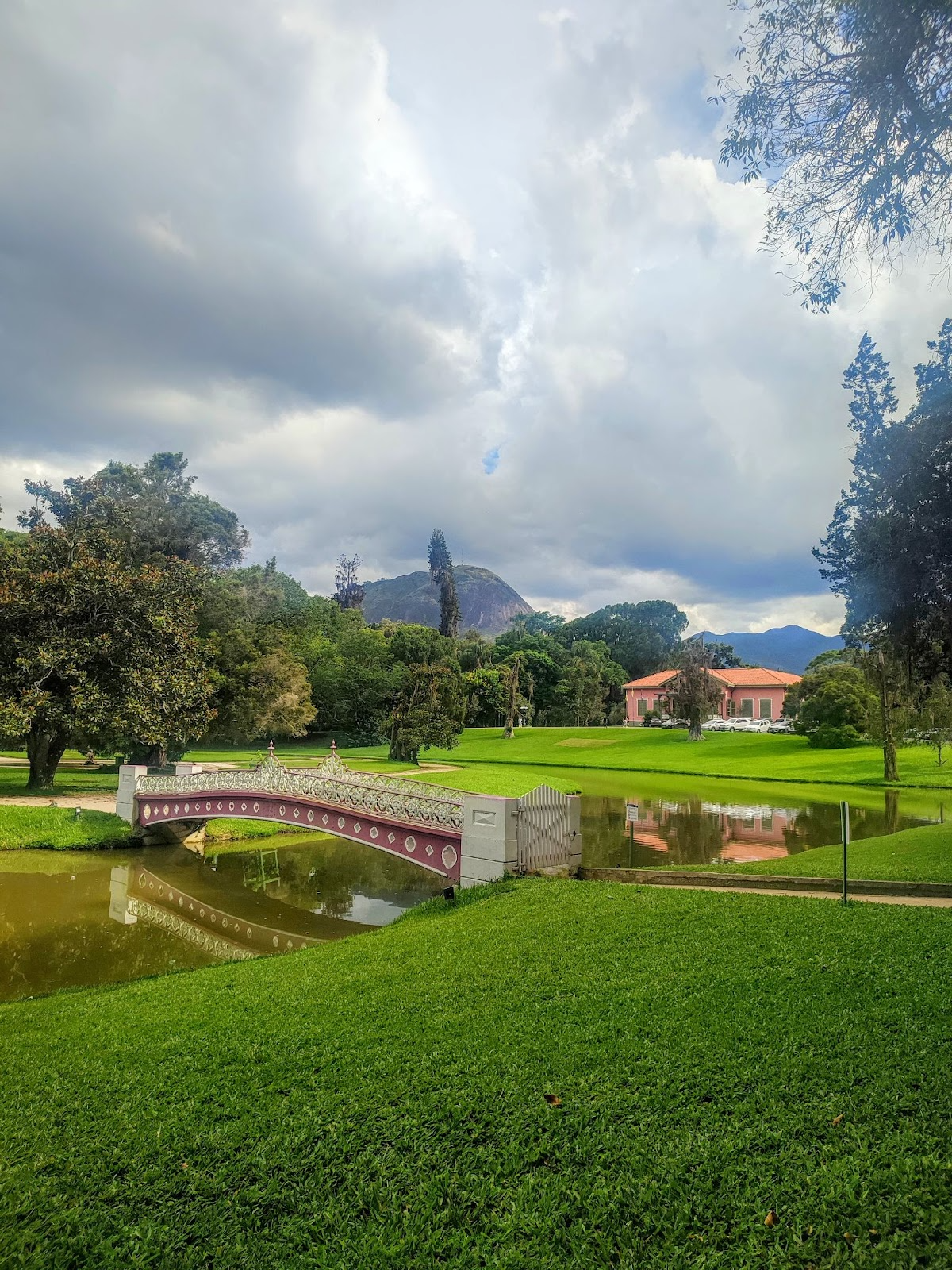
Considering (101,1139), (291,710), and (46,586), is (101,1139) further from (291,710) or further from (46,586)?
(291,710)

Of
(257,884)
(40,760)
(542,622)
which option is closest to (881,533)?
(257,884)

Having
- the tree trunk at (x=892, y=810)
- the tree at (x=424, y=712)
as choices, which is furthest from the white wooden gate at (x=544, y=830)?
the tree at (x=424, y=712)

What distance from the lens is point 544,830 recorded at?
13.4m

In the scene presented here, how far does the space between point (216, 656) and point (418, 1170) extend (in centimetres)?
3788

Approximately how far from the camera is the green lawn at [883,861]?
504 inches

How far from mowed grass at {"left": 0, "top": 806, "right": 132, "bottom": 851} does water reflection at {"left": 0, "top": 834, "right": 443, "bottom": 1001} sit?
72 cm

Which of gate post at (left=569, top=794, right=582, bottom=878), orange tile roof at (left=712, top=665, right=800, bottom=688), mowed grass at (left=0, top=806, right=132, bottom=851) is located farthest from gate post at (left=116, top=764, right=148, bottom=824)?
orange tile roof at (left=712, top=665, right=800, bottom=688)

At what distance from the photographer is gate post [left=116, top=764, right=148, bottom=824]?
83.3 ft

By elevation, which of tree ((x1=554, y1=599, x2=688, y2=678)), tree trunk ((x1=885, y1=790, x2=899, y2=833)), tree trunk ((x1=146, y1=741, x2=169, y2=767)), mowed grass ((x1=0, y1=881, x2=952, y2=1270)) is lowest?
tree trunk ((x1=885, y1=790, x2=899, y2=833))

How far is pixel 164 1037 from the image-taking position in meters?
7.27

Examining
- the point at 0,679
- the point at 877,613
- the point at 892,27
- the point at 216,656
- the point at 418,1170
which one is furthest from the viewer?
the point at 216,656

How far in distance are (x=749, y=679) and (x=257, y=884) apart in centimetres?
7566

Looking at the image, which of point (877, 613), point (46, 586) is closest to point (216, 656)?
point (46, 586)

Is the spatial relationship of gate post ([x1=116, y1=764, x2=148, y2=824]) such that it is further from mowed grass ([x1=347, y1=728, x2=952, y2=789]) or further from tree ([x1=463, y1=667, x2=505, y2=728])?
tree ([x1=463, y1=667, x2=505, y2=728])
